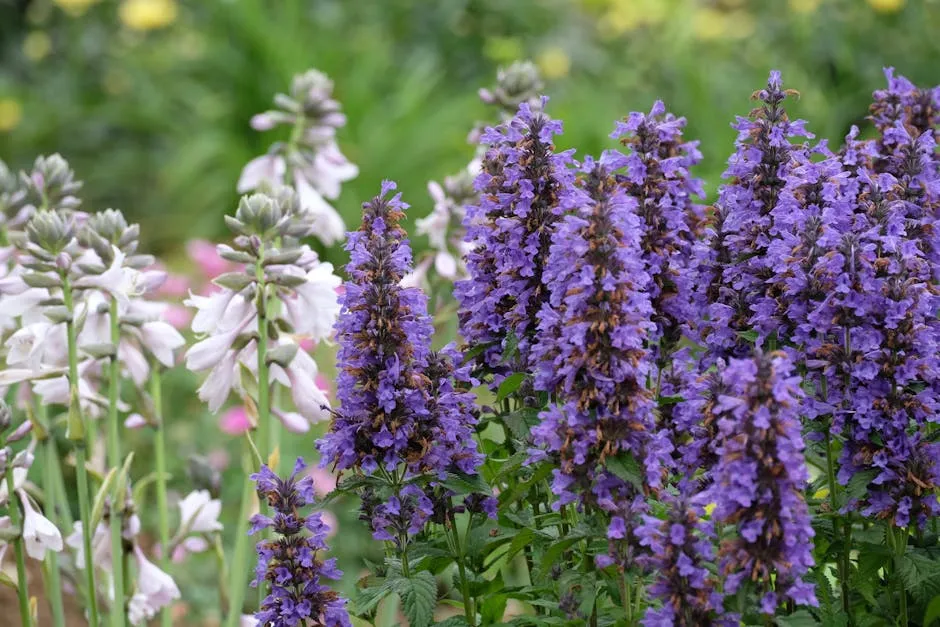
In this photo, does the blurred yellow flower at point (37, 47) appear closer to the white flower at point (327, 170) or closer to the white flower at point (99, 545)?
the white flower at point (327, 170)

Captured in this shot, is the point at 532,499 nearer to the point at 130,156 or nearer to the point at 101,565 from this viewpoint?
the point at 101,565

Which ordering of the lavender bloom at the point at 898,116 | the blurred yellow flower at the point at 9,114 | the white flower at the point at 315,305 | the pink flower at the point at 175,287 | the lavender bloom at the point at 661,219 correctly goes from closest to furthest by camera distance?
the lavender bloom at the point at 661,219, the lavender bloom at the point at 898,116, the white flower at the point at 315,305, the pink flower at the point at 175,287, the blurred yellow flower at the point at 9,114

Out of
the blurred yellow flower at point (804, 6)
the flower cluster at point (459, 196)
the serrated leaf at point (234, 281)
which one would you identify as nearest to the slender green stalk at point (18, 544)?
the serrated leaf at point (234, 281)

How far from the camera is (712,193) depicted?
5930 millimetres

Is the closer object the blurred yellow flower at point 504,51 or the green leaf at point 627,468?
the green leaf at point 627,468

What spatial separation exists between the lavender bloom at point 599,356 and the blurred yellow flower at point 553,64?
6262 mm

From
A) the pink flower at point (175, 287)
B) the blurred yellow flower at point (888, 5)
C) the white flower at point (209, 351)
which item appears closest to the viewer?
the white flower at point (209, 351)

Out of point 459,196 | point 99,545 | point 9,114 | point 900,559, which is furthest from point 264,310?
point 9,114

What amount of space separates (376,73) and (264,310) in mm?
5525

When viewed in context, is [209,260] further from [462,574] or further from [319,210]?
[462,574]

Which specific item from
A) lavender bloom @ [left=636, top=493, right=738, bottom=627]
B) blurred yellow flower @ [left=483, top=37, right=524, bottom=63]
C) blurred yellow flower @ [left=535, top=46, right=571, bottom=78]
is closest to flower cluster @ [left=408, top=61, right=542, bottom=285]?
lavender bloom @ [left=636, top=493, right=738, bottom=627]

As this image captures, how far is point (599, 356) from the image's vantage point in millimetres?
1788

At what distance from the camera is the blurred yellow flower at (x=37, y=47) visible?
852 cm

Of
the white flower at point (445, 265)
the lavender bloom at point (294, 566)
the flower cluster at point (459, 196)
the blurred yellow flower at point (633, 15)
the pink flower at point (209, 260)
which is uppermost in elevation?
the blurred yellow flower at point (633, 15)
